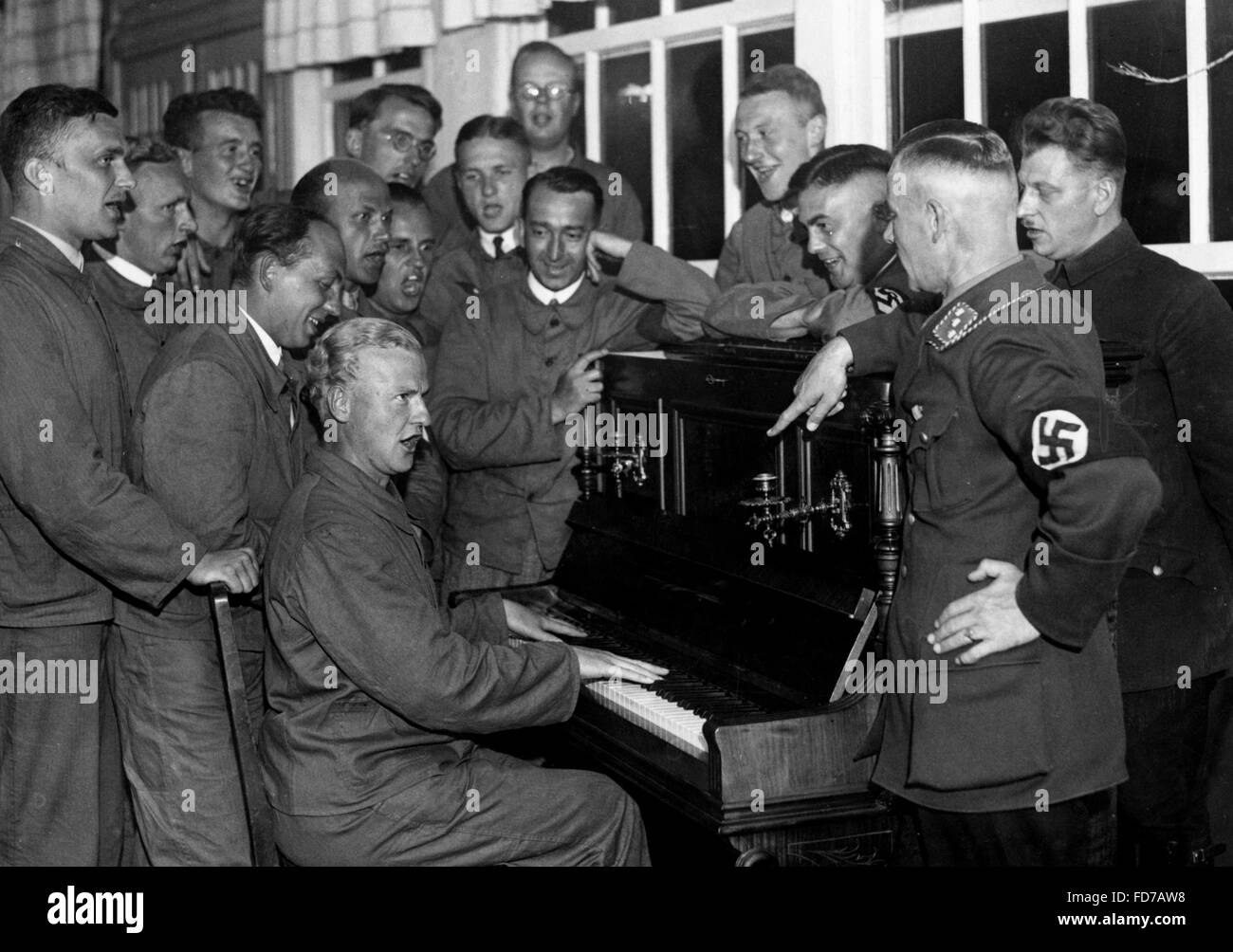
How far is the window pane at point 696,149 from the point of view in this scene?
16.8ft

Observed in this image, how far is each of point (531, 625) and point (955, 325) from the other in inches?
57.8

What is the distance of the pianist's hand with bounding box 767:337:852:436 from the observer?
114 inches

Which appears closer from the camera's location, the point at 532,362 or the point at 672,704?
the point at 672,704

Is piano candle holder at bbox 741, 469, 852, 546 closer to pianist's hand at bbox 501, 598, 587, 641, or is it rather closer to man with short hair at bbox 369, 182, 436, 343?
pianist's hand at bbox 501, 598, 587, 641

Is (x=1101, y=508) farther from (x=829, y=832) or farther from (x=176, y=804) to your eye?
(x=176, y=804)

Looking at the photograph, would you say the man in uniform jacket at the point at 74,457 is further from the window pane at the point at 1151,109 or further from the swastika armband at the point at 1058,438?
the window pane at the point at 1151,109

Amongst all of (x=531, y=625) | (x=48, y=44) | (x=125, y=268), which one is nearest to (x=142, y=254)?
(x=125, y=268)

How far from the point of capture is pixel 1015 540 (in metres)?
2.45

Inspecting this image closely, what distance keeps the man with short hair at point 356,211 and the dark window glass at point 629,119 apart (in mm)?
1218

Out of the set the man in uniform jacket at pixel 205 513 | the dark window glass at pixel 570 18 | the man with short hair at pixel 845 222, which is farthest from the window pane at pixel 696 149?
the man in uniform jacket at pixel 205 513

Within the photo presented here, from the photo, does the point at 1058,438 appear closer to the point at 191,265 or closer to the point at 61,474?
the point at 61,474

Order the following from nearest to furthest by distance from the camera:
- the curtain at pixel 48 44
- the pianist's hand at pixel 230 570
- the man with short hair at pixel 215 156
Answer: the pianist's hand at pixel 230 570
the man with short hair at pixel 215 156
the curtain at pixel 48 44

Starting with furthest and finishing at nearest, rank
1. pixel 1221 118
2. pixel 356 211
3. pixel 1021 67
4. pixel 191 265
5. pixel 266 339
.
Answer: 1. pixel 191 265
2. pixel 356 211
3. pixel 1021 67
4. pixel 266 339
5. pixel 1221 118
